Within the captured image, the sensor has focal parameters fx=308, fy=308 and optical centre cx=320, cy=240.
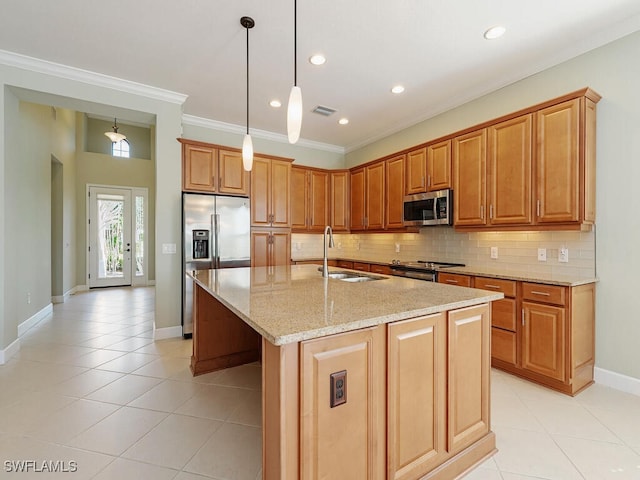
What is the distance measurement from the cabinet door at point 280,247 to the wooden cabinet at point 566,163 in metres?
3.06

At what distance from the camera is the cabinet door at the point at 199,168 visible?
3.83m

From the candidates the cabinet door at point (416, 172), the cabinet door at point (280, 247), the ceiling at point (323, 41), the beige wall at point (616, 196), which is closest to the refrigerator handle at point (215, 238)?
the cabinet door at point (280, 247)

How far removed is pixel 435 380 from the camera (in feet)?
4.81

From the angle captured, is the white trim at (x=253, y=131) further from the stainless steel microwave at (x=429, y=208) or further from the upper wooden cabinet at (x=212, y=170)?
the stainless steel microwave at (x=429, y=208)

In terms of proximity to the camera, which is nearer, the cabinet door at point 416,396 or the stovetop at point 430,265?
the cabinet door at point 416,396

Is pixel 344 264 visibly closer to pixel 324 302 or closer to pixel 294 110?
pixel 294 110

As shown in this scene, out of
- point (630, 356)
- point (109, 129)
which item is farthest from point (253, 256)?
point (109, 129)

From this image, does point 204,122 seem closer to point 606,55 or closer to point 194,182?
point 194,182

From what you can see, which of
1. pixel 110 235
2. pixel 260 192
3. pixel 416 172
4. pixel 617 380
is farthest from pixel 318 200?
pixel 110 235

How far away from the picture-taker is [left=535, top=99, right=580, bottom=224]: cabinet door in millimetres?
Result: 2480

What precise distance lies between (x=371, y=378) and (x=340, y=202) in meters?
4.20

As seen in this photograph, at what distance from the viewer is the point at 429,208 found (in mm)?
3725

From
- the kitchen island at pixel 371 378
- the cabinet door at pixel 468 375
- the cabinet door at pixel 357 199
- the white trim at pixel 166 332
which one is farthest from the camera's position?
the cabinet door at pixel 357 199

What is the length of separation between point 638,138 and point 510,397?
222 cm
